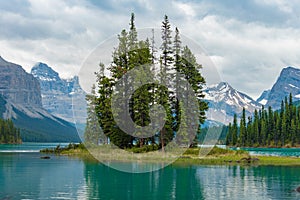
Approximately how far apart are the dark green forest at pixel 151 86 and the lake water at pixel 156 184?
22205 millimetres

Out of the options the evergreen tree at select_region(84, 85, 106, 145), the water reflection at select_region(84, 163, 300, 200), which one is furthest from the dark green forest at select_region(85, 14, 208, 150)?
the water reflection at select_region(84, 163, 300, 200)

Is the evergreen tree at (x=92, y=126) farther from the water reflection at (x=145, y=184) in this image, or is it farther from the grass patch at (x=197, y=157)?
the water reflection at (x=145, y=184)

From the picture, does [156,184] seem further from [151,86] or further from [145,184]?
[151,86]

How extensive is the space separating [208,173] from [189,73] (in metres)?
36.5

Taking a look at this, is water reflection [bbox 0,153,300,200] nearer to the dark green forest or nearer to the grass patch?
the grass patch

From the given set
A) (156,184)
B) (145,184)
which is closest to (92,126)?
(145,184)

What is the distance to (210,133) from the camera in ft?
267

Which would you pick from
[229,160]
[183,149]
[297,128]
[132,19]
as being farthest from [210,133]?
[297,128]

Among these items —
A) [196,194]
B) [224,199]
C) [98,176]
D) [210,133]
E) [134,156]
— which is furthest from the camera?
[210,133]

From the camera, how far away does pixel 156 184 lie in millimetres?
42688

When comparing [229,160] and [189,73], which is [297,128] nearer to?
[189,73]

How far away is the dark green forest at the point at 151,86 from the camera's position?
3123 inches

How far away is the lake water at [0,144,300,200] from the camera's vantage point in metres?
35.7

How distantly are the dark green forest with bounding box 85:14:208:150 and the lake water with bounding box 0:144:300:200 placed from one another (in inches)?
874
